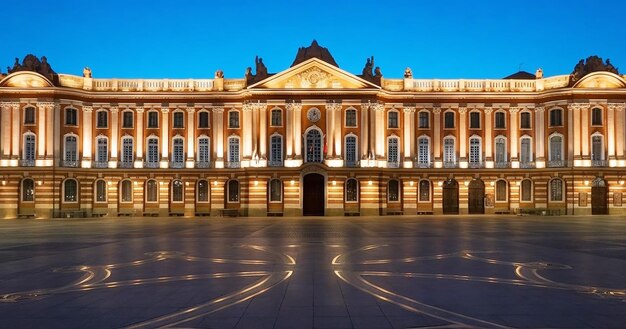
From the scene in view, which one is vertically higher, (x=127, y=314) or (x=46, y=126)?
(x=46, y=126)

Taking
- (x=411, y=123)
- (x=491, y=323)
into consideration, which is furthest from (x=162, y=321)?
(x=411, y=123)

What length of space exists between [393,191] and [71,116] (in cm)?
3532

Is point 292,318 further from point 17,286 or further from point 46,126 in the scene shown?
point 46,126

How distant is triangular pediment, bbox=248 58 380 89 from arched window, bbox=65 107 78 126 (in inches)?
746

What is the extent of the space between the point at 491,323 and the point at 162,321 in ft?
19.2

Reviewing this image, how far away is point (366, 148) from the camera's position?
62.5m

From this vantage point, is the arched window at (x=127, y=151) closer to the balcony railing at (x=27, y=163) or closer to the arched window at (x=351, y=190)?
the balcony railing at (x=27, y=163)

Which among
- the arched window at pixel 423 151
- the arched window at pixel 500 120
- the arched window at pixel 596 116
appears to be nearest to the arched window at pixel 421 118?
the arched window at pixel 423 151

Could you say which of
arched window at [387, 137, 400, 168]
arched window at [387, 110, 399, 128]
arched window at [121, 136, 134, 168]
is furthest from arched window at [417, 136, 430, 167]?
arched window at [121, 136, 134, 168]

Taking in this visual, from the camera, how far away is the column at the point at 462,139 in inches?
2579

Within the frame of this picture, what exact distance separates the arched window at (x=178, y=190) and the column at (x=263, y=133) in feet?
32.7

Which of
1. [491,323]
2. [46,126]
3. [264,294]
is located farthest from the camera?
[46,126]

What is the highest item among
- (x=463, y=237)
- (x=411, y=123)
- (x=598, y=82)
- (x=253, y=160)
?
(x=598, y=82)

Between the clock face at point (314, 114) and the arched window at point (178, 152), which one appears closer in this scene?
the clock face at point (314, 114)
